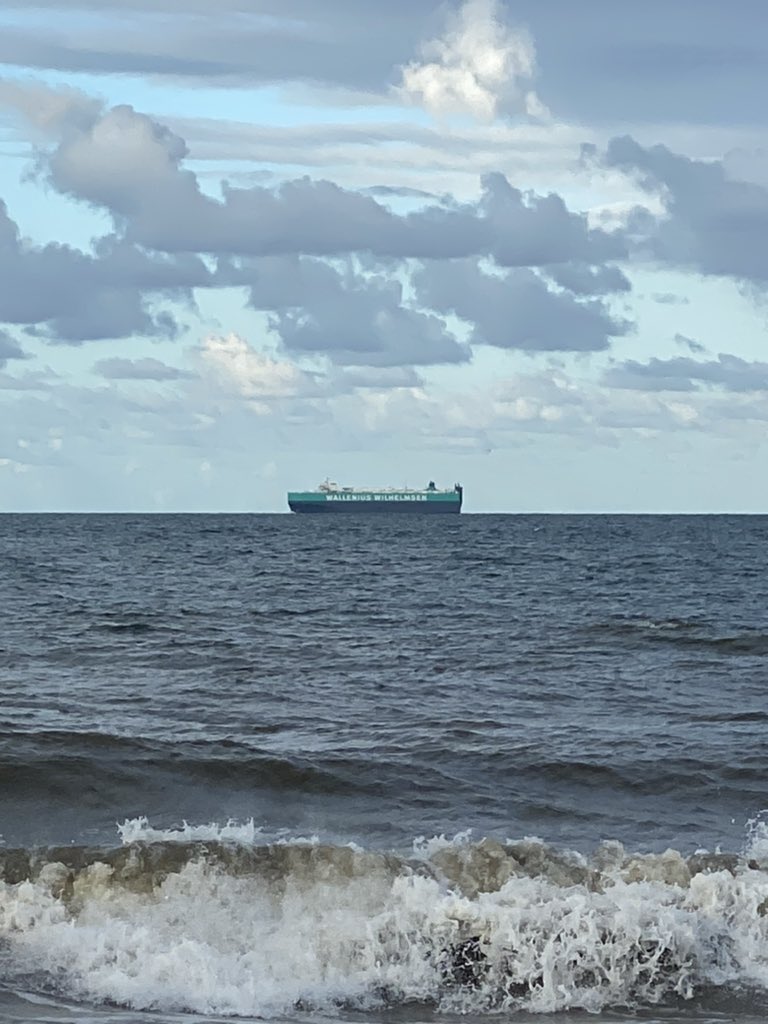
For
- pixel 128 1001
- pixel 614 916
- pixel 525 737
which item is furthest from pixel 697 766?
pixel 128 1001

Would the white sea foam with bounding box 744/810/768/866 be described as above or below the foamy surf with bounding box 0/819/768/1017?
above

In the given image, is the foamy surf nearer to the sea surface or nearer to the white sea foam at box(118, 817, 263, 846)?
the sea surface

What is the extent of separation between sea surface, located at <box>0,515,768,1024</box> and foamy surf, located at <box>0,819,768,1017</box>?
0.10ft

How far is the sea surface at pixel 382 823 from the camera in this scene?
11664 millimetres

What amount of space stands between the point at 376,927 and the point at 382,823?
186 inches

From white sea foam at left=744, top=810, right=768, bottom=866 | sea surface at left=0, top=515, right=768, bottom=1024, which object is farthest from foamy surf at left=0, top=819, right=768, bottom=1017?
white sea foam at left=744, top=810, right=768, bottom=866

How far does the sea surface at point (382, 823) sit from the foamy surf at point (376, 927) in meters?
0.03

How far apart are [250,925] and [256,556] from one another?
72282 mm

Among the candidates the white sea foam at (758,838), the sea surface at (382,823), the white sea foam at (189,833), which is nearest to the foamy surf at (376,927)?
the sea surface at (382,823)

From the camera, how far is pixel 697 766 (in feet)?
65.7

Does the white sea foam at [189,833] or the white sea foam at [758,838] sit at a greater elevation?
the white sea foam at [758,838]

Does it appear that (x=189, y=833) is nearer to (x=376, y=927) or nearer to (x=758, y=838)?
(x=376, y=927)

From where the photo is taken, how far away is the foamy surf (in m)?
11.5

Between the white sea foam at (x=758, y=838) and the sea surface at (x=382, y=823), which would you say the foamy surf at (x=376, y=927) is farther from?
the white sea foam at (x=758, y=838)
